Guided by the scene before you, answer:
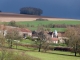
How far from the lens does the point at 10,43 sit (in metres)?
41.8

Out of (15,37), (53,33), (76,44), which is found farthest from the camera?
(53,33)

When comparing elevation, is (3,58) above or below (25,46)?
above

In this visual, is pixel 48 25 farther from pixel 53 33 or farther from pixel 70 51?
pixel 70 51

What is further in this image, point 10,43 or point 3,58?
point 10,43

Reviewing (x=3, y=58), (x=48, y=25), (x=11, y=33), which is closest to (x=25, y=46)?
(x=11, y=33)

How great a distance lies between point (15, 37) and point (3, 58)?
3079 cm

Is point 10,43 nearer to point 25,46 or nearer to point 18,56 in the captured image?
point 25,46

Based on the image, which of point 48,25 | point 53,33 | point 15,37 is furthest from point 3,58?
point 48,25

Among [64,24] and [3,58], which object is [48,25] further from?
[3,58]

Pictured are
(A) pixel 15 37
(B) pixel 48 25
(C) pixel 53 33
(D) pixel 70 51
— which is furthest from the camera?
(B) pixel 48 25

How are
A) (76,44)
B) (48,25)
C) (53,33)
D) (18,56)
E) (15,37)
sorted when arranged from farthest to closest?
(48,25) → (53,33) → (15,37) → (76,44) → (18,56)

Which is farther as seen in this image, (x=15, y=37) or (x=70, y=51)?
(x=15, y=37)

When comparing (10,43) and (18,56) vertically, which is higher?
(18,56)

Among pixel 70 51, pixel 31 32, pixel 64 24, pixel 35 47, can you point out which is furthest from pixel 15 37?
pixel 64 24
